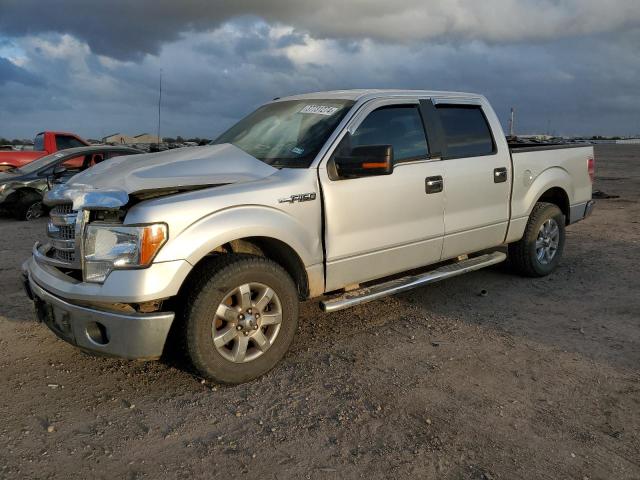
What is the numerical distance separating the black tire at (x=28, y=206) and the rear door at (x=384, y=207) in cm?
842

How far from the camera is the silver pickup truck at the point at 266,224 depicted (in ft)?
10.6

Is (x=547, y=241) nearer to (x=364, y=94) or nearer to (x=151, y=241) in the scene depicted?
(x=364, y=94)

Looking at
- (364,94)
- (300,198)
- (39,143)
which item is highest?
(39,143)

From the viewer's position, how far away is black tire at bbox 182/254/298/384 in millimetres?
3316

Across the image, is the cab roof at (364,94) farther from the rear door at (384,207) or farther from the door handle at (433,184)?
the door handle at (433,184)

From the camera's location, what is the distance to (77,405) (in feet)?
11.1

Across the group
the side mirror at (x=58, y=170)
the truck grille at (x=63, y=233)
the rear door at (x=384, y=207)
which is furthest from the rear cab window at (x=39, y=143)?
the rear door at (x=384, y=207)

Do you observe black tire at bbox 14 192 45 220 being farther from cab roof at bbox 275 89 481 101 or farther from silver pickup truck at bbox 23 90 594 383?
cab roof at bbox 275 89 481 101

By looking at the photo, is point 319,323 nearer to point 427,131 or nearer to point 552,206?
point 427,131

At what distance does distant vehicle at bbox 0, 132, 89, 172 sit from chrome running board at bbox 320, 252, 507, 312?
12.0 m

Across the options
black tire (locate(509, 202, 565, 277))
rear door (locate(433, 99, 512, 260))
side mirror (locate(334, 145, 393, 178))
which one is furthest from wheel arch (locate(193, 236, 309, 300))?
black tire (locate(509, 202, 565, 277))

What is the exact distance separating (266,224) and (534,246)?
349 cm

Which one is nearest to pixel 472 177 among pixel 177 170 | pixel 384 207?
pixel 384 207

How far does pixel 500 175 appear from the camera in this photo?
17.3 ft
